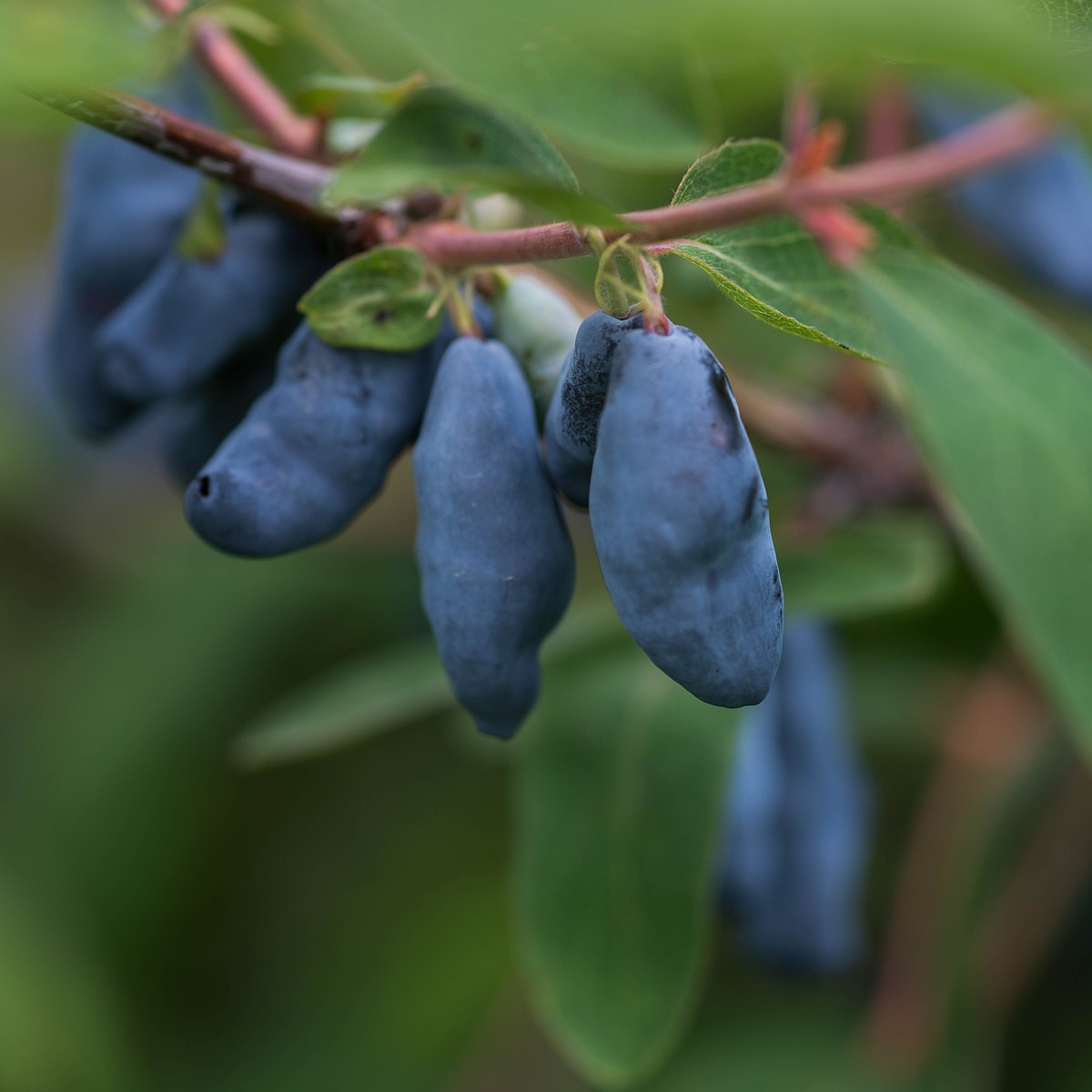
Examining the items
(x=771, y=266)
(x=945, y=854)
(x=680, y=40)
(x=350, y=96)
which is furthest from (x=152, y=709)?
(x=680, y=40)

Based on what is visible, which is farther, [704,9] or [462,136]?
[462,136]

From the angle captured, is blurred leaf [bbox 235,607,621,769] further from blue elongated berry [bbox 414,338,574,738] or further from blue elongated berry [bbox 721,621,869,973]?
blue elongated berry [bbox 414,338,574,738]

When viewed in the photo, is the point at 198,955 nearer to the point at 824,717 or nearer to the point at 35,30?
the point at 824,717

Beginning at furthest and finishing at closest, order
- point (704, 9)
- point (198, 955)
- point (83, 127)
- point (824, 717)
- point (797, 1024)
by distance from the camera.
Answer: point (198, 955)
point (797, 1024)
point (824, 717)
point (83, 127)
point (704, 9)

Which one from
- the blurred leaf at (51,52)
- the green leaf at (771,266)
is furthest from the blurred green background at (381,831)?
the blurred leaf at (51,52)

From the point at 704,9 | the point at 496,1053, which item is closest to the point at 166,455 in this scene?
the point at 704,9

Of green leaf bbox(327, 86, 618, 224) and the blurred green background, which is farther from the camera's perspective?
the blurred green background

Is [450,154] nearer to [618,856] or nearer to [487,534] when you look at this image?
[487,534]

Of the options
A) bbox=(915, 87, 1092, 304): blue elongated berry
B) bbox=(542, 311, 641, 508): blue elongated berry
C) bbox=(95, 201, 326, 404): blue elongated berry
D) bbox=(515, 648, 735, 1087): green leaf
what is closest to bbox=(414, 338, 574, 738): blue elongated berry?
bbox=(542, 311, 641, 508): blue elongated berry
